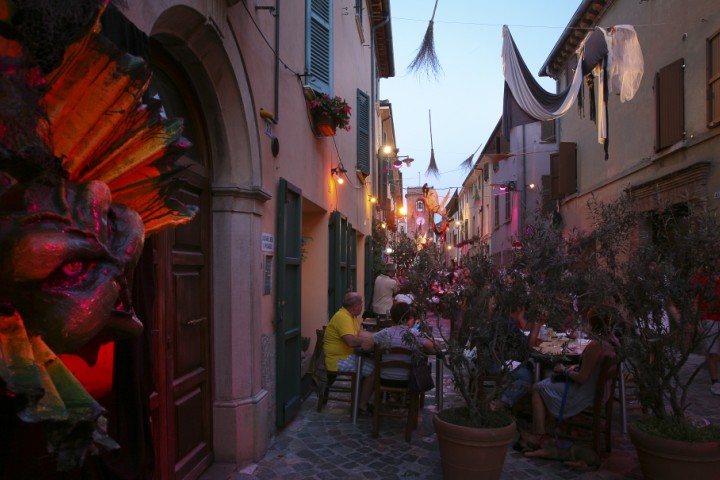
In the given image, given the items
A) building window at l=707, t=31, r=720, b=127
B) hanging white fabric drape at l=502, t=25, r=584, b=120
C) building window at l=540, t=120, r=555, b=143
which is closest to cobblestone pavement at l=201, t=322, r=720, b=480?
hanging white fabric drape at l=502, t=25, r=584, b=120

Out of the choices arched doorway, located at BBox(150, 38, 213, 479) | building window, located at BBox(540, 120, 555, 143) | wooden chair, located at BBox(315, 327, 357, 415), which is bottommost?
wooden chair, located at BBox(315, 327, 357, 415)

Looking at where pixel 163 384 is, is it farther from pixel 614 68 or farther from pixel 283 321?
pixel 614 68

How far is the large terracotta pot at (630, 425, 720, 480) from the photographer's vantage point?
346 cm

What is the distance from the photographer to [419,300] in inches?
175

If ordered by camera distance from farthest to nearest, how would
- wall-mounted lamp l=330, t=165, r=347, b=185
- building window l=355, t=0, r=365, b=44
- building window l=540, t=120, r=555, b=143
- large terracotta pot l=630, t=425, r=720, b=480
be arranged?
building window l=540, t=120, r=555, b=143, building window l=355, t=0, r=365, b=44, wall-mounted lamp l=330, t=165, r=347, b=185, large terracotta pot l=630, t=425, r=720, b=480

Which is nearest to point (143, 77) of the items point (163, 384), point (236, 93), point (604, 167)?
point (163, 384)

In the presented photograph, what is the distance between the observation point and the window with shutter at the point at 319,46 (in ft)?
20.8

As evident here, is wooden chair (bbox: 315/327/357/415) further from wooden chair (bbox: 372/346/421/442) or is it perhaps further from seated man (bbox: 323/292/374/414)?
wooden chair (bbox: 372/346/421/442)

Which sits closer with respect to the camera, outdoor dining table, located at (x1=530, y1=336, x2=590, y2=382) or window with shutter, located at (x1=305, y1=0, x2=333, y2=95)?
outdoor dining table, located at (x1=530, y1=336, x2=590, y2=382)

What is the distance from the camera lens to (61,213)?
1153 millimetres

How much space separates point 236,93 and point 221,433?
268cm

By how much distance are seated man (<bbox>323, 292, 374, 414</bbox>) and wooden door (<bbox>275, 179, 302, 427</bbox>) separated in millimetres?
379

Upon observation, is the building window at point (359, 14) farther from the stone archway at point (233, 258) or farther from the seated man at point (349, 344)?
the stone archway at point (233, 258)

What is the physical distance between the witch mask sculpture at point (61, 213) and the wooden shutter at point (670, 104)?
10.7m
